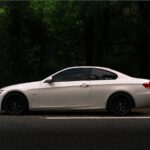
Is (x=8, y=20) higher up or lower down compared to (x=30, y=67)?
higher up

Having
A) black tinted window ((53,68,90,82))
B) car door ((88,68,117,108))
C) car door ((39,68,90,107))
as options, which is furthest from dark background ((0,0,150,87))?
car door ((88,68,117,108))

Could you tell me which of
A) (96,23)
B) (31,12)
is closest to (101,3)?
(96,23)

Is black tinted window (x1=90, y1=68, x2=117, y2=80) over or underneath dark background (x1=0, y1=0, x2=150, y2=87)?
underneath

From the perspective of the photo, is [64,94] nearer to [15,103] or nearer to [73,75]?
[73,75]

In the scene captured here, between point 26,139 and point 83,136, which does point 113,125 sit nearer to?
point 83,136

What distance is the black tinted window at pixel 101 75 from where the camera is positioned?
54.2 feet

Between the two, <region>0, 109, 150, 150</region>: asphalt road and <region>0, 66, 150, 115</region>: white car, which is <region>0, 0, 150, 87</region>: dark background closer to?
<region>0, 66, 150, 115</region>: white car

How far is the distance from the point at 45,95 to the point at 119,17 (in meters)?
11.4

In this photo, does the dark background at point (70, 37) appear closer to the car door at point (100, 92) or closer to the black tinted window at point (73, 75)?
the black tinted window at point (73, 75)

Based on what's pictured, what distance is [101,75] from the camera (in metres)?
16.6

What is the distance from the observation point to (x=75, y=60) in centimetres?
2734

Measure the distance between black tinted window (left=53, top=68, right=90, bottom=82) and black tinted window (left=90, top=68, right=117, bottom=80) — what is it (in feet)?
0.56

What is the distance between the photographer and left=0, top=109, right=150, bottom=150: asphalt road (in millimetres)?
10547

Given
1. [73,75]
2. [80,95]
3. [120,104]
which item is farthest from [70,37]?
[120,104]
